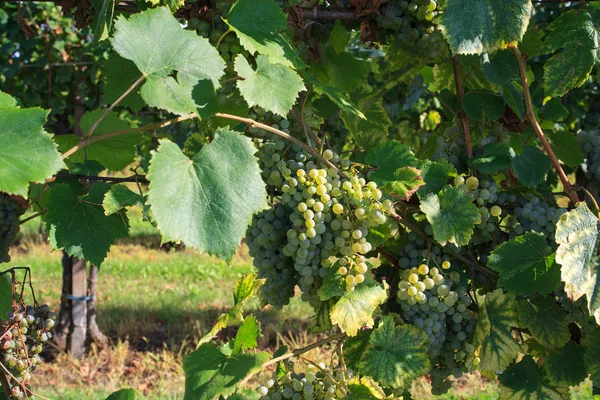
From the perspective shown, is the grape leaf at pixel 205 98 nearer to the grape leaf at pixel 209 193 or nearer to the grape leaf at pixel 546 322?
the grape leaf at pixel 209 193

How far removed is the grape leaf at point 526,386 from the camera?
1371 millimetres

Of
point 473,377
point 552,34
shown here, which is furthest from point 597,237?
point 473,377

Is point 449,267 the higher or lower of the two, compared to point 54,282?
higher

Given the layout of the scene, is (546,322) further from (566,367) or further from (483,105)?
(483,105)

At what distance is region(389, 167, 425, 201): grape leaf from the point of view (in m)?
1.20

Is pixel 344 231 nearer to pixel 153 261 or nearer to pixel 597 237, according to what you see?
pixel 597 237

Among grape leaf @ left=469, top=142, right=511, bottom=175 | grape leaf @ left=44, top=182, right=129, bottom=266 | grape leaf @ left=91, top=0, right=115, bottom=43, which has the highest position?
grape leaf @ left=91, top=0, right=115, bottom=43

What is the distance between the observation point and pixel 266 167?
4.02ft

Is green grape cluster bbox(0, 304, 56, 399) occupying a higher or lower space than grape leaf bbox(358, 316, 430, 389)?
lower

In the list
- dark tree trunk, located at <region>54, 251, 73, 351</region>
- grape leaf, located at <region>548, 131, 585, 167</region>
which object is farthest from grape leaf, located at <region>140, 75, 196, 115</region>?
dark tree trunk, located at <region>54, 251, 73, 351</region>

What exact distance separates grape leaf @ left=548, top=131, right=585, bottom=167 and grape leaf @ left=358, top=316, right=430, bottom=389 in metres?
0.71

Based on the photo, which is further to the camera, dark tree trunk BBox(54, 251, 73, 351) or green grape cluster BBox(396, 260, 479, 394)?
dark tree trunk BBox(54, 251, 73, 351)

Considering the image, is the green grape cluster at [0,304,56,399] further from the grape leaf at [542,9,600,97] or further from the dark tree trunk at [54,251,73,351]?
the dark tree trunk at [54,251,73,351]

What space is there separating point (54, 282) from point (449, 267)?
6.63 m
